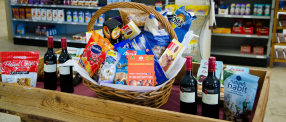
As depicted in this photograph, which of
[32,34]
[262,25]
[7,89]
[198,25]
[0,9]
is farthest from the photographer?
[0,9]

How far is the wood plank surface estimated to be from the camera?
1.02 meters

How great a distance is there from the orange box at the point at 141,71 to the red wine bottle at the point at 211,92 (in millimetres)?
249

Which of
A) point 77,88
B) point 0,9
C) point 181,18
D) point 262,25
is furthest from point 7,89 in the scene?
point 0,9

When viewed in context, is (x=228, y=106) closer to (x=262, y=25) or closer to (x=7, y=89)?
(x=7, y=89)

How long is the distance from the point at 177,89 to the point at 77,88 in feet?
1.94

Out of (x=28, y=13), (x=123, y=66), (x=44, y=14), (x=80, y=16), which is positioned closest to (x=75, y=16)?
(x=80, y=16)

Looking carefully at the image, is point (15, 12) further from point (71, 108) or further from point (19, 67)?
point (71, 108)

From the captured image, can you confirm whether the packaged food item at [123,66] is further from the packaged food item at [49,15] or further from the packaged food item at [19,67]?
the packaged food item at [49,15]

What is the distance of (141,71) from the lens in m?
1.13

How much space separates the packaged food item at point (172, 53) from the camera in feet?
4.01

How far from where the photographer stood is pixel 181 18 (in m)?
1.38

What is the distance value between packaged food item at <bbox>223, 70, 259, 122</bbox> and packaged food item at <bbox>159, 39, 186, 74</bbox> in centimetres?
26

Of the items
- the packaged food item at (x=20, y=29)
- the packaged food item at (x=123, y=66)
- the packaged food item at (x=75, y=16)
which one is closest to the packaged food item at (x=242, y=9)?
the packaged food item at (x=75, y=16)

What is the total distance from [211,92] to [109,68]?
18.7 inches
